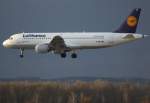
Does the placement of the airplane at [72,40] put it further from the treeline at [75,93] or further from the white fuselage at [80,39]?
the treeline at [75,93]

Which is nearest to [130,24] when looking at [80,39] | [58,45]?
[80,39]

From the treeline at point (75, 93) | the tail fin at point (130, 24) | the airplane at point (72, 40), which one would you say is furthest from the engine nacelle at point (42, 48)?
the treeline at point (75, 93)

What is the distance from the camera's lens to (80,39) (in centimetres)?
8825

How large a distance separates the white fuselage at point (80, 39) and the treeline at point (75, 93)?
3071 cm

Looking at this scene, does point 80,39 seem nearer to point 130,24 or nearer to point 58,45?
point 58,45

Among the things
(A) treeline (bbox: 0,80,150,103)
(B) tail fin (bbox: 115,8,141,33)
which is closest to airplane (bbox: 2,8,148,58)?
(B) tail fin (bbox: 115,8,141,33)

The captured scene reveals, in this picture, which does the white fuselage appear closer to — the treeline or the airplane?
the airplane

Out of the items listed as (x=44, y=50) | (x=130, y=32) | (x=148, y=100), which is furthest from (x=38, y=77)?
(x=148, y=100)

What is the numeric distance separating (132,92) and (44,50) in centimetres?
3617

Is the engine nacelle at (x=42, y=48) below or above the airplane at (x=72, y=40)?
below

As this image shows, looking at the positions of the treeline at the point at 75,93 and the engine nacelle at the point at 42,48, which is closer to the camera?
the treeline at the point at 75,93

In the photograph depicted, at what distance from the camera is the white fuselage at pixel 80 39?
87.1 meters

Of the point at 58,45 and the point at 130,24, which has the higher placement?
the point at 130,24

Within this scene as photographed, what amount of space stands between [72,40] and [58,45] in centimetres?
393
